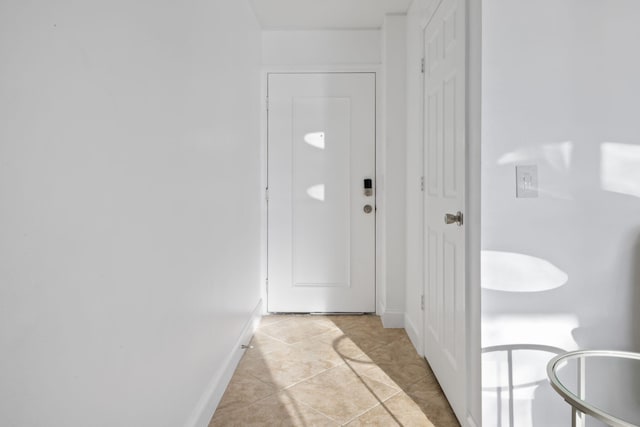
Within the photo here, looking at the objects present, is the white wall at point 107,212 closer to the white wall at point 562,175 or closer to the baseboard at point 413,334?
the white wall at point 562,175

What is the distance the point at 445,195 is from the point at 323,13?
6.44 feet

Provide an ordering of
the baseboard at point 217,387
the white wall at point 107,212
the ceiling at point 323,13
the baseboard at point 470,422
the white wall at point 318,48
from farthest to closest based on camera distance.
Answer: the white wall at point 318,48
the ceiling at point 323,13
the baseboard at point 217,387
the baseboard at point 470,422
the white wall at point 107,212

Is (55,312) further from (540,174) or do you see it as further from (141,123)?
(540,174)

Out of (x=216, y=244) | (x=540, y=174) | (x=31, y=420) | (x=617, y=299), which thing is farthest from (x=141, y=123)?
(x=617, y=299)

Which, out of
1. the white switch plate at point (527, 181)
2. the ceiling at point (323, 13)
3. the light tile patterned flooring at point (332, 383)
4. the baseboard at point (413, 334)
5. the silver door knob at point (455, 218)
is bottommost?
the light tile patterned flooring at point (332, 383)

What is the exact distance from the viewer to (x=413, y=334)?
2.95m

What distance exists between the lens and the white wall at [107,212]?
0.78 m

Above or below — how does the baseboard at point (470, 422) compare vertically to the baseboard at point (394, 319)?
above

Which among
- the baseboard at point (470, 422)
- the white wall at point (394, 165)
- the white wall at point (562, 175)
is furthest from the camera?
the white wall at point (394, 165)

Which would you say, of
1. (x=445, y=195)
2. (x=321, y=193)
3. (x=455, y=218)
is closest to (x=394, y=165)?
(x=321, y=193)

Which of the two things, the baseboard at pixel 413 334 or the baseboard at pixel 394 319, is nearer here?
the baseboard at pixel 413 334

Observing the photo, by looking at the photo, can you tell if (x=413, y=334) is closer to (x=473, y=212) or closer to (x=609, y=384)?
(x=609, y=384)

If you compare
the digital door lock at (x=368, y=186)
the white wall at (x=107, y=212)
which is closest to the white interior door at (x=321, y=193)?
the digital door lock at (x=368, y=186)

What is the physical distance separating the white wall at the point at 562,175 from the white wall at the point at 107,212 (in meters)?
1.19
